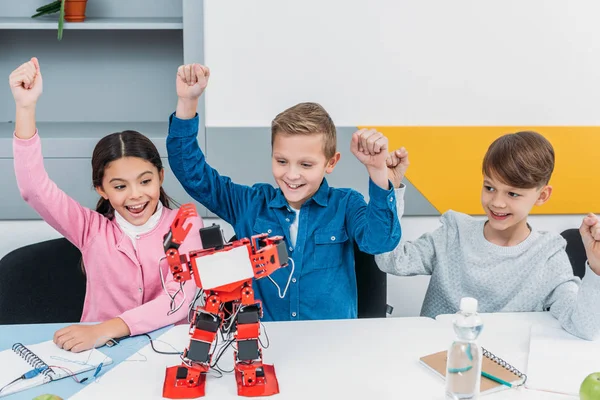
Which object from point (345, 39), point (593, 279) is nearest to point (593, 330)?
point (593, 279)

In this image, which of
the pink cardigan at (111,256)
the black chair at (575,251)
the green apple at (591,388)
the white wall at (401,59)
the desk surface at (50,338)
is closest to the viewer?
the green apple at (591,388)

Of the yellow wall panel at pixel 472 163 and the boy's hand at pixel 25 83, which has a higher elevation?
the boy's hand at pixel 25 83

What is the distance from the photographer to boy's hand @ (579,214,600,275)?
4.83ft

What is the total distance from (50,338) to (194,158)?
0.57 m

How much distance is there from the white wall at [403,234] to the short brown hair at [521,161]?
0.72m

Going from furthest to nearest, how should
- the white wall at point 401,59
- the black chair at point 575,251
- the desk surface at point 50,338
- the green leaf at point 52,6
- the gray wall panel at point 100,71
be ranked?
the gray wall panel at point 100,71, the green leaf at point 52,6, the white wall at point 401,59, the black chair at point 575,251, the desk surface at point 50,338

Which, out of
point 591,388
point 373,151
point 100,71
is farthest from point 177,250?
point 100,71

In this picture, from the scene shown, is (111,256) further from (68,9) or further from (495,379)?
(68,9)

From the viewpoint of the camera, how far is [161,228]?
5.91 ft

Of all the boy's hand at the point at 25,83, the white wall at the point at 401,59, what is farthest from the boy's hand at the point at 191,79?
the white wall at the point at 401,59

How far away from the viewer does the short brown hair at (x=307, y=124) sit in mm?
1644

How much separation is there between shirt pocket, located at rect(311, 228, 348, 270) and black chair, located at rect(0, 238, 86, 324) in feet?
2.27

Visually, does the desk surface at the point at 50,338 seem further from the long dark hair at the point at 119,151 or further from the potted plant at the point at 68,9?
the potted plant at the point at 68,9

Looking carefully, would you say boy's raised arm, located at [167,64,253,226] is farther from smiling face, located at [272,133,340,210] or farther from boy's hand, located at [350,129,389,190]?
boy's hand, located at [350,129,389,190]
